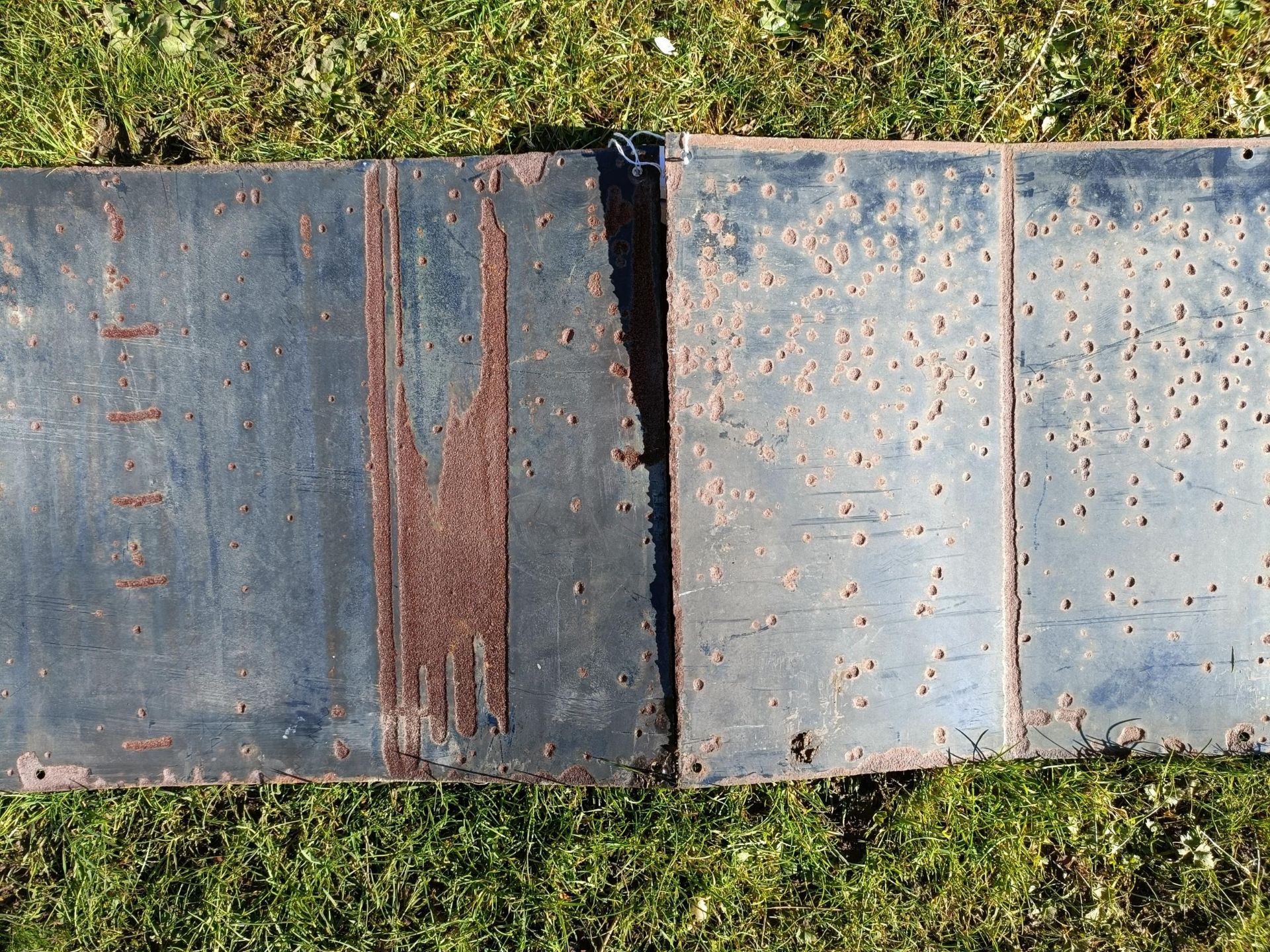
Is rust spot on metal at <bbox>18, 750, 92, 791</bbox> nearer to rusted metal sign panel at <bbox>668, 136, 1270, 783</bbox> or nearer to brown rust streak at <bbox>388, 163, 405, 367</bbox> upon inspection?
brown rust streak at <bbox>388, 163, 405, 367</bbox>

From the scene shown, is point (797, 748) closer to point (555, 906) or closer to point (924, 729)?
point (924, 729)

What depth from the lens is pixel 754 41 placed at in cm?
220

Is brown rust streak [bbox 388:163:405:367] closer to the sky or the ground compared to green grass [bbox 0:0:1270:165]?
closer to the ground

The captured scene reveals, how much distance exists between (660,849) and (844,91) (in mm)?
2147

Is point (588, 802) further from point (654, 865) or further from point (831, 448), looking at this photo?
point (831, 448)

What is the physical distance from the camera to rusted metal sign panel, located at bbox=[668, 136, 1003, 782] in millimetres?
1811

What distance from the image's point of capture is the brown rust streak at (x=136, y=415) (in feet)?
6.33

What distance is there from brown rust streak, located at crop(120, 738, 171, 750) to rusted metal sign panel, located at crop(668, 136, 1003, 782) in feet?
4.16

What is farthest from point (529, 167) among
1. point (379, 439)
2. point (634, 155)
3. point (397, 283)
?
point (379, 439)

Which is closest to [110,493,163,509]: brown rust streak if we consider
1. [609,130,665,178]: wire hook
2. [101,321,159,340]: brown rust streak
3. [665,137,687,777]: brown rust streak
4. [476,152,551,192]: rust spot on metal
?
[101,321,159,340]: brown rust streak

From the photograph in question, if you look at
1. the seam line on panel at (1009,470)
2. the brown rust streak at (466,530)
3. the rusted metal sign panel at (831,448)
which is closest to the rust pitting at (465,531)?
the brown rust streak at (466,530)

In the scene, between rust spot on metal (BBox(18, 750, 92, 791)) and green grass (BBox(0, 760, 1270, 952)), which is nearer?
rust spot on metal (BBox(18, 750, 92, 791))

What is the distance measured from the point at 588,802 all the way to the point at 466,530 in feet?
2.79

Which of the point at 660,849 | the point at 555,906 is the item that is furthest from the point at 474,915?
the point at 660,849
